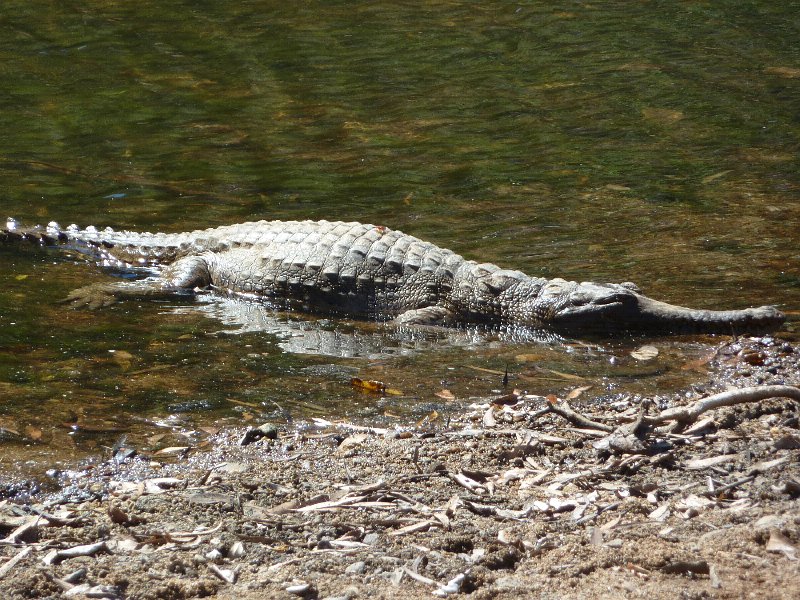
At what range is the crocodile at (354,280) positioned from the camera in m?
6.58

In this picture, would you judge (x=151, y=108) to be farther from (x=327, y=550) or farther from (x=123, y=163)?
(x=327, y=550)

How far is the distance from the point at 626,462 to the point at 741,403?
2.41 feet

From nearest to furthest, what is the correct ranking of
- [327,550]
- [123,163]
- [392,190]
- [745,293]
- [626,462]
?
[327,550] → [626,462] → [745,293] → [392,190] → [123,163]

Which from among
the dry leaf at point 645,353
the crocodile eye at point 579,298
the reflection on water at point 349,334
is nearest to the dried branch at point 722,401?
the dry leaf at point 645,353

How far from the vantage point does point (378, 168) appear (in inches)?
395

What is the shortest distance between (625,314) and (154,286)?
3.46m

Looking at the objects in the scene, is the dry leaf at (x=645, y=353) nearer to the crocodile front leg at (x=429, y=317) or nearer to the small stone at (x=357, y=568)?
the crocodile front leg at (x=429, y=317)

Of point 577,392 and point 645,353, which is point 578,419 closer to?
point 577,392

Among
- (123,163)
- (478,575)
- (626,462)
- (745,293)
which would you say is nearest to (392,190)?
(123,163)

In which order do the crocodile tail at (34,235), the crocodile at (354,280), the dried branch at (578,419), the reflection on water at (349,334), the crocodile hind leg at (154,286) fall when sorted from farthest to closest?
the crocodile tail at (34,235) → the crocodile hind leg at (154,286) → the crocodile at (354,280) → the reflection on water at (349,334) → the dried branch at (578,419)

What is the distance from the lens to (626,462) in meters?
3.93

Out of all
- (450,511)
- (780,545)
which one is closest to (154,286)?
(450,511)

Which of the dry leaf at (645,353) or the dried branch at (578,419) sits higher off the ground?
the dried branch at (578,419)

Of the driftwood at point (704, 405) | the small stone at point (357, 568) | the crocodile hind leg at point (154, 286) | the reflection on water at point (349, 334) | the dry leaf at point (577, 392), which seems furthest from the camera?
the crocodile hind leg at point (154, 286)
